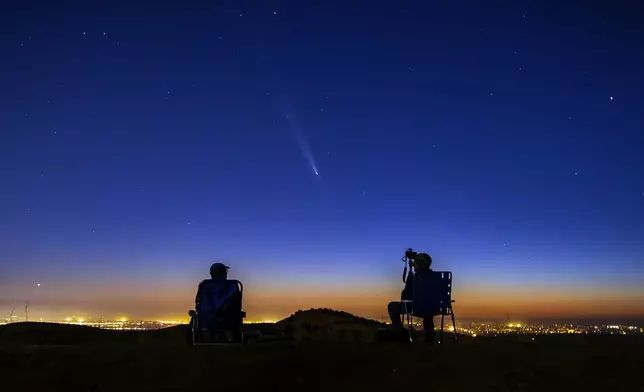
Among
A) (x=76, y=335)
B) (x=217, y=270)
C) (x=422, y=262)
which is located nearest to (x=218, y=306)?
(x=217, y=270)

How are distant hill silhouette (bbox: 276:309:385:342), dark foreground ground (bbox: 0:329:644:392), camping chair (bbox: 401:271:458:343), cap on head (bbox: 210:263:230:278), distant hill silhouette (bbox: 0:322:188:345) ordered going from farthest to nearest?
distant hill silhouette (bbox: 0:322:188:345)
distant hill silhouette (bbox: 276:309:385:342)
cap on head (bbox: 210:263:230:278)
camping chair (bbox: 401:271:458:343)
dark foreground ground (bbox: 0:329:644:392)

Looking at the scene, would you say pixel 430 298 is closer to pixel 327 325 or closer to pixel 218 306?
pixel 327 325

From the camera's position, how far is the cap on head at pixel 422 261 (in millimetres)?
12773

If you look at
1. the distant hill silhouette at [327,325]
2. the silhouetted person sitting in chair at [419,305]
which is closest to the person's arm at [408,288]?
the silhouetted person sitting in chair at [419,305]

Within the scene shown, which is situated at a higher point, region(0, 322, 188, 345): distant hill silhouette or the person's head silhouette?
the person's head silhouette

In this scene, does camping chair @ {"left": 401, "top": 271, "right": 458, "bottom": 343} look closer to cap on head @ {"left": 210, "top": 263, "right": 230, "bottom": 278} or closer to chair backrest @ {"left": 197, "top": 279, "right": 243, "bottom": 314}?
chair backrest @ {"left": 197, "top": 279, "right": 243, "bottom": 314}

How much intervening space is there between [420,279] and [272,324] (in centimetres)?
598

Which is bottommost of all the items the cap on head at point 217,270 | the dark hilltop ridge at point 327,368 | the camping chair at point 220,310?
the dark hilltop ridge at point 327,368

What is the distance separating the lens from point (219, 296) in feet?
41.3

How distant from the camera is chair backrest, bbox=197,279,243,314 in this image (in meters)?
12.5

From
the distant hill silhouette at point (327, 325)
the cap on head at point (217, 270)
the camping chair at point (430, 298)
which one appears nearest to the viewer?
the camping chair at point (430, 298)

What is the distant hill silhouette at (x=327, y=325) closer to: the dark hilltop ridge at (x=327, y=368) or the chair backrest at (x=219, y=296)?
the chair backrest at (x=219, y=296)

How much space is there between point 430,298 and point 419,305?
29 cm

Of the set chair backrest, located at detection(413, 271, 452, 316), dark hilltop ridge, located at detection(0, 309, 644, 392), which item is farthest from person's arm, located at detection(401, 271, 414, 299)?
dark hilltop ridge, located at detection(0, 309, 644, 392)
